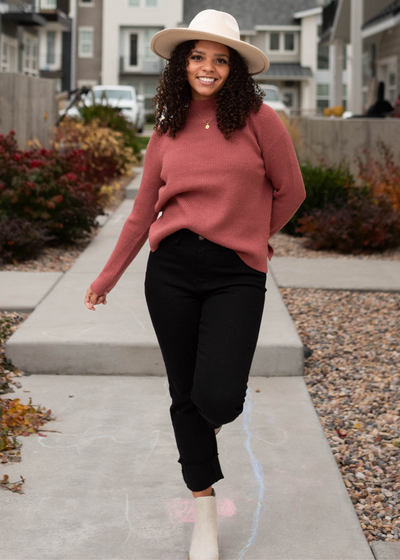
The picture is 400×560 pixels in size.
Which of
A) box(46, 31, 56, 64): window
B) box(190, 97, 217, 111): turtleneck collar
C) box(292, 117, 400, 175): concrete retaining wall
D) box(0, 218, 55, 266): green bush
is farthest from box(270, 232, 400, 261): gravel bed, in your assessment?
box(46, 31, 56, 64): window

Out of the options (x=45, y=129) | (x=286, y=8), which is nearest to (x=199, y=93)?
(x=45, y=129)

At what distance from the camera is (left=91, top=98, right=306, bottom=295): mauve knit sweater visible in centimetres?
256

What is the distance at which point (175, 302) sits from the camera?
2604mm

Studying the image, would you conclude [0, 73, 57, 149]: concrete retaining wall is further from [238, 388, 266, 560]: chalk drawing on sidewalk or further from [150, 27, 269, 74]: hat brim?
[150, 27, 269, 74]: hat brim

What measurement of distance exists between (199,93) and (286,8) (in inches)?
1798

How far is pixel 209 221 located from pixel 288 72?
42.4 metres

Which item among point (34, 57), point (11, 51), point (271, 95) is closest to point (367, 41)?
point (271, 95)

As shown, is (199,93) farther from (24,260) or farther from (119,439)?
(24,260)

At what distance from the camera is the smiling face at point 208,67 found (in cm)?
266

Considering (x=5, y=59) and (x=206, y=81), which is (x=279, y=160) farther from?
(x=5, y=59)

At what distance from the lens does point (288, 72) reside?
43094 millimetres

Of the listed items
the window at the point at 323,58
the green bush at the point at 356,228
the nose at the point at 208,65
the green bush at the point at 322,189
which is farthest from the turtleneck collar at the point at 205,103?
the window at the point at 323,58

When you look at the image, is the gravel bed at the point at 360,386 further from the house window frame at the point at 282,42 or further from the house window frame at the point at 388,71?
the house window frame at the point at 282,42

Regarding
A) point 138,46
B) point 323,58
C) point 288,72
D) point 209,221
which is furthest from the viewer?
point 138,46
